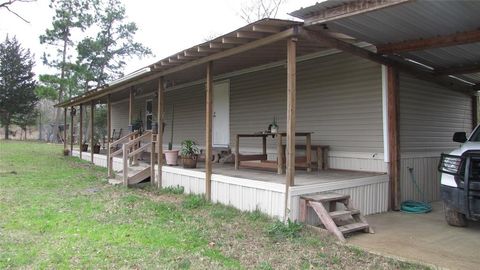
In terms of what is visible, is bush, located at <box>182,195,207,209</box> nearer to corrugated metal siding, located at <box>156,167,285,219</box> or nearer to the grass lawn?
the grass lawn

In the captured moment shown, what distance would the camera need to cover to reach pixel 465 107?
828cm

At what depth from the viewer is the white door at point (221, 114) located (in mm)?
9618

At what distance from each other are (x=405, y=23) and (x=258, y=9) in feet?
65.3

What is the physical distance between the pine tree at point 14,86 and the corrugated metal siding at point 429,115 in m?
28.0

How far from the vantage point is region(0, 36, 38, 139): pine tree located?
27516 mm

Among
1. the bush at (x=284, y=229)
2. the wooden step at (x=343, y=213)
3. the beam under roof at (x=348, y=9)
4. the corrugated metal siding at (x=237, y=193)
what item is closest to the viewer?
the beam under roof at (x=348, y=9)

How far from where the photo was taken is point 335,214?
4.63 metres

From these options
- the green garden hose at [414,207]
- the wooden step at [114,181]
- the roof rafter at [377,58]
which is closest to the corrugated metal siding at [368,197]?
the green garden hose at [414,207]

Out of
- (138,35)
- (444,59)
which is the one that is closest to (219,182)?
(444,59)

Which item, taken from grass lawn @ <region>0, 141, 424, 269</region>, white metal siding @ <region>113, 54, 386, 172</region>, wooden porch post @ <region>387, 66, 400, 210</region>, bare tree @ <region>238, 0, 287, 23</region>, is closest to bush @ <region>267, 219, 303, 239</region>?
grass lawn @ <region>0, 141, 424, 269</region>

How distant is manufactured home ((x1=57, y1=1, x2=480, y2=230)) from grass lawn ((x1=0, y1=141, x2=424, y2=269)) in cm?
55

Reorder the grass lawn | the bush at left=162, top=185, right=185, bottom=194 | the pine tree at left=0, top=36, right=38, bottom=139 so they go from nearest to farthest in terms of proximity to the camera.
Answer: the grass lawn < the bush at left=162, top=185, right=185, bottom=194 < the pine tree at left=0, top=36, right=38, bottom=139

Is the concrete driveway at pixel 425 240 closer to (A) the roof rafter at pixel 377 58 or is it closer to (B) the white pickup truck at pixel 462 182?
(B) the white pickup truck at pixel 462 182

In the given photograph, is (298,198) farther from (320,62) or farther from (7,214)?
(7,214)
